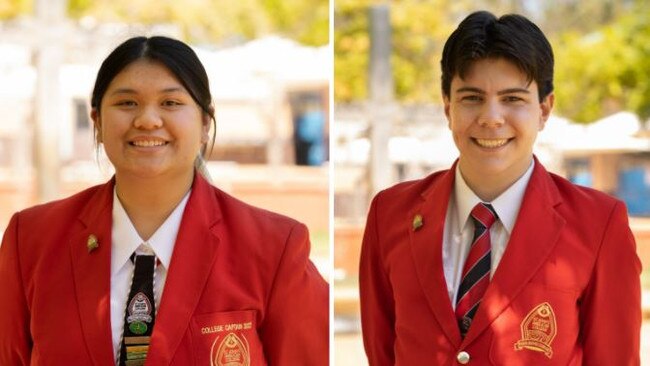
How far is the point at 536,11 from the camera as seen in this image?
617 centimetres

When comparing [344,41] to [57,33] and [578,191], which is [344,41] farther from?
[578,191]

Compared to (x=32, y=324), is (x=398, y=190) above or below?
above

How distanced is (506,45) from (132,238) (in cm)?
86

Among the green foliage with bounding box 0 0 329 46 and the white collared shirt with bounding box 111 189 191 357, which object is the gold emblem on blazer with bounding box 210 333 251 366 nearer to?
the white collared shirt with bounding box 111 189 191 357

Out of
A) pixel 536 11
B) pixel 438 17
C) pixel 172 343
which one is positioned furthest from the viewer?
pixel 438 17

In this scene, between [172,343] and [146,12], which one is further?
[146,12]

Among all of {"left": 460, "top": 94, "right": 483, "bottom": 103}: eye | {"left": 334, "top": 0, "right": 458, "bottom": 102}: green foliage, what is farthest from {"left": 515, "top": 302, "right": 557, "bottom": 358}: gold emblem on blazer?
{"left": 334, "top": 0, "right": 458, "bottom": 102}: green foliage

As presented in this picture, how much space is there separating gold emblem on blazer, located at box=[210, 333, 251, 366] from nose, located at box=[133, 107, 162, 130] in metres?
0.45

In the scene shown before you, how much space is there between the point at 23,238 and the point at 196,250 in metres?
0.37

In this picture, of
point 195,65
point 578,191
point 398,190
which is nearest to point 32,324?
point 195,65

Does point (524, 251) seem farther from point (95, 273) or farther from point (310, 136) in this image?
point (310, 136)

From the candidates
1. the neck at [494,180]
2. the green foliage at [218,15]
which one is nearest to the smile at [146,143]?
the neck at [494,180]

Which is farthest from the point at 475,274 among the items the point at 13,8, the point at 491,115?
the point at 13,8

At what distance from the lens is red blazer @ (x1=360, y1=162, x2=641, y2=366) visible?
2.05 m
